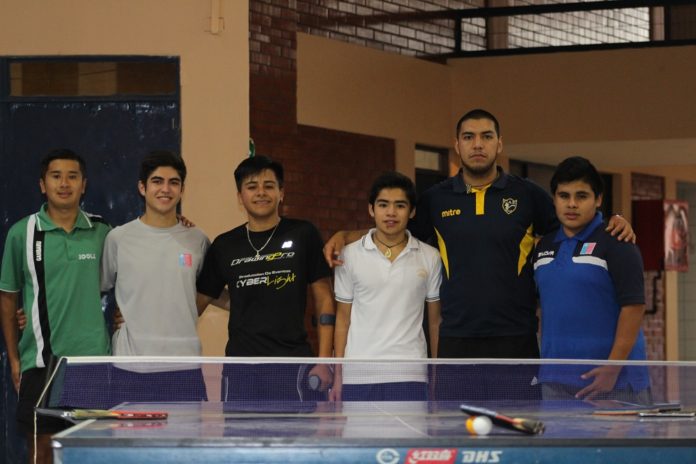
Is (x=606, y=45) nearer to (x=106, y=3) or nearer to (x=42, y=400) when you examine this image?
(x=106, y=3)

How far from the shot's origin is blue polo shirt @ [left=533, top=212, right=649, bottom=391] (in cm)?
578

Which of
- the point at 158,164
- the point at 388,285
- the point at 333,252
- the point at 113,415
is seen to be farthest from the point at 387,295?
the point at 113,415

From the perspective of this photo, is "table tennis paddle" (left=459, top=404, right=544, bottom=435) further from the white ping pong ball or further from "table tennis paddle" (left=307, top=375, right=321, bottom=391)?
"table tennis paddle" (left=307, top=375, right=321, bottom=391)

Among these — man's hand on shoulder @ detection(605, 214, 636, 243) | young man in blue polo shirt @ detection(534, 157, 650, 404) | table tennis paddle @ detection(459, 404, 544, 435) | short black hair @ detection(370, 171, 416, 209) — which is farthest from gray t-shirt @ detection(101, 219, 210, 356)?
table tennis paddle @ detection(459, 404, 544, 435)

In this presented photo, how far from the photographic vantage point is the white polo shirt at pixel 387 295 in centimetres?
614

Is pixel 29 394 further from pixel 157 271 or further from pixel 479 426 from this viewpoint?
pixel 479 426

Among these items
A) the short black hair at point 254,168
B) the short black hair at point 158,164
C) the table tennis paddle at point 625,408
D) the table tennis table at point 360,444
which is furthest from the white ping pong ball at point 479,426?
the short black hair at point 158,164

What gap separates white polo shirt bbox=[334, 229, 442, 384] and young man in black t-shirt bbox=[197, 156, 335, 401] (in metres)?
0.17

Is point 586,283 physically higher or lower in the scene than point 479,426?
higher

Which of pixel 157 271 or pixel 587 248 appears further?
pixel 157 271

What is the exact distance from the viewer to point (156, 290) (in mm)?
6398

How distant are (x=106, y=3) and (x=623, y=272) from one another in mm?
4561

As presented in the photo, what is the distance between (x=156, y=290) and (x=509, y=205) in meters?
1.86

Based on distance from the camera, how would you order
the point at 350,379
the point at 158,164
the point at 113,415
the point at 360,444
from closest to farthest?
the point at 360,444 → the point at 113,415 → the point at 350,379 → the point at 158,164
